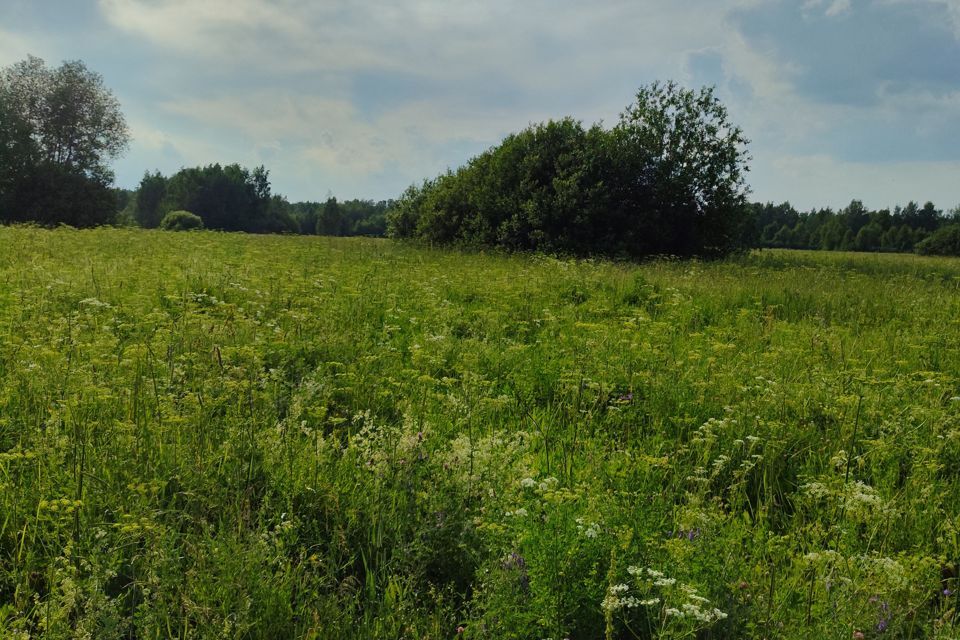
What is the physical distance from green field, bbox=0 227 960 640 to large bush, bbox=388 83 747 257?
15804 millimetres

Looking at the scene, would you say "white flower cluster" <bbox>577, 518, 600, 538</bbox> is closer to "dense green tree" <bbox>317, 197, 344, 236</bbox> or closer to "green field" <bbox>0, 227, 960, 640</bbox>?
"green field" <bbox>0, 227, 960, 640</bbox>

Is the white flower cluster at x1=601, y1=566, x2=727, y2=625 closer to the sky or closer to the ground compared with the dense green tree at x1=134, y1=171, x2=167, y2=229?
closer to the ground

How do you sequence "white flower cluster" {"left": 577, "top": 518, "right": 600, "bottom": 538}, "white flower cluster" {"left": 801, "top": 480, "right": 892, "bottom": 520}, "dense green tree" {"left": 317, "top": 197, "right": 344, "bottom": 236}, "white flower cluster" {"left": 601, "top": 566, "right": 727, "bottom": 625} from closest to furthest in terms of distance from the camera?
1. "white flower cluster" {"left": 601, "top": 566, "right": 727, "bottom": 625}
2. "white flower cluster" {"left": 577, "top": 518, "right": 600, "bottom": 538}
3. "white flower cluster" {"left": 801, "top": 480, "right": 892, "bottom": 520}
4. "dense green tree" {"left": 317, "top": 197, "right": 344, "bottom": 236}

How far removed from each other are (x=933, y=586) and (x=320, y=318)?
600 cm

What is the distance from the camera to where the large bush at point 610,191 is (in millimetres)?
22734

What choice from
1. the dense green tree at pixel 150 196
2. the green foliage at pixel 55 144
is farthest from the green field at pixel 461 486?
the dense green tree at pixel 150 196

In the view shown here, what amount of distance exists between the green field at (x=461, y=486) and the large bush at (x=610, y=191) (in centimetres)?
1580

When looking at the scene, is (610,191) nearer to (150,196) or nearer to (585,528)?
(585,528)

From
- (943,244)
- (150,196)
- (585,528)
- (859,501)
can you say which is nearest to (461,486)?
(585,528)

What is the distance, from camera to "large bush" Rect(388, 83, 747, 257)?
74.6 ft

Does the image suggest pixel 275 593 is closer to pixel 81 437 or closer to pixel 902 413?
pixel 81 437

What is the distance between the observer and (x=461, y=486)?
3152 millimetres

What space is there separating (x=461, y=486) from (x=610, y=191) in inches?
851

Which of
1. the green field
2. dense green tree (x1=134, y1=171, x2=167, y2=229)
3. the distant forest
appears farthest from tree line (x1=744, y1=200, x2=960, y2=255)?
dense green tree (x1=134, y1=171, x2=167, y2=229)
